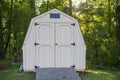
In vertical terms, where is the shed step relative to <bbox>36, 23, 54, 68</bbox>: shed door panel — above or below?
below

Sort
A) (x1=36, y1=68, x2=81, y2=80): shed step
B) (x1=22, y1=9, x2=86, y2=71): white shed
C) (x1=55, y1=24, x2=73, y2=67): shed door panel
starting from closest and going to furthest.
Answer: (x1=36, y1=68, x2=81, y2=80): shed step, (x1=22, y1=9, x2=86, y2=71): white shed, (x1=55, y1=24, x2=73, y2=67): shed door panel

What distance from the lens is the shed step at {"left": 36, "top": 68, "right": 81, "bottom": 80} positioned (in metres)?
8.71

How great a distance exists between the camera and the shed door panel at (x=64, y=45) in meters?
9.97

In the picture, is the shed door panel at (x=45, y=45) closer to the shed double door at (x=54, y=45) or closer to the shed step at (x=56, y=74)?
the shed double door at (x=54, y=45)

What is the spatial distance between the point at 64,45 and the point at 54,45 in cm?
42

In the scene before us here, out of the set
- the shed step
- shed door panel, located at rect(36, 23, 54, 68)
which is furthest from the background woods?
shed door panel, located at rect(36, 23, 54, 68)

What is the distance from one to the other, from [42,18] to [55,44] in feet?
3.87

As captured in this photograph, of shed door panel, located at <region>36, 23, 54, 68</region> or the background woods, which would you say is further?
the background woods

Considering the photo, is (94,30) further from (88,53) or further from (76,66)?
(76,66)

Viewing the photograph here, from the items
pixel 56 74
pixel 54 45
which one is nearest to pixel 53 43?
pixel 54 45

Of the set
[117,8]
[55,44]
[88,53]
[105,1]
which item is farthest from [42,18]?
[105,1]

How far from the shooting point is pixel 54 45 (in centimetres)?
994

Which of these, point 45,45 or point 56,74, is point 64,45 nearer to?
point 45,45

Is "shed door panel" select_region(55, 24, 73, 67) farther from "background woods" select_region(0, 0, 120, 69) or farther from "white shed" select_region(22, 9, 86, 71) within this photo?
"background woods" select_region(0, 0, 120, 69)
